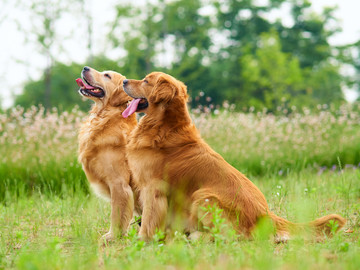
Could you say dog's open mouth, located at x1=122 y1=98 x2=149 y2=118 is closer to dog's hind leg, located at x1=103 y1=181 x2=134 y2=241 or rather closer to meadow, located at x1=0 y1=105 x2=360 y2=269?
dog's hind leg, located at x1=103 y1=181 x2=134 y2=241

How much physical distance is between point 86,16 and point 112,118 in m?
15.0

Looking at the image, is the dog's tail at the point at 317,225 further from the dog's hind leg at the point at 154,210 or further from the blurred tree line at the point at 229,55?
the blurred tree line at the point at 229,55

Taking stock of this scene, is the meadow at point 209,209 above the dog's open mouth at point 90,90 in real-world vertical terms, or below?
below

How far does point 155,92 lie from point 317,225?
181 cm

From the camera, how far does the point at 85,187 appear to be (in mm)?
5449

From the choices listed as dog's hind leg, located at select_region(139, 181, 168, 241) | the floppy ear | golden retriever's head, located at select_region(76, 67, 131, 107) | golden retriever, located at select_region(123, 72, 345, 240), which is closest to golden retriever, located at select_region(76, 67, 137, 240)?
golden retriever's head, located at select_region(76, 67, 131, 107)

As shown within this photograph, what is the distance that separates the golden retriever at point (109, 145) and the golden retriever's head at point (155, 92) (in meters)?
0.33

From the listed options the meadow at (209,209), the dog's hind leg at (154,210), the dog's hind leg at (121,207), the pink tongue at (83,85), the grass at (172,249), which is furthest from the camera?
the pink tongue at (83,85)

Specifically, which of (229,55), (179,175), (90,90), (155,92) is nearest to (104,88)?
(90,90)

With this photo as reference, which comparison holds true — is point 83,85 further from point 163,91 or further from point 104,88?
point 163,91

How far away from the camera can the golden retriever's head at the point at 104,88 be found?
4199 mm

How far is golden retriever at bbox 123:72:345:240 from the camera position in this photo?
3.13 m

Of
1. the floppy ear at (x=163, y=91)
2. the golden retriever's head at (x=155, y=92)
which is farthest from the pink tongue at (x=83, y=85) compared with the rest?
the floppy ear at (x=163, y=91)

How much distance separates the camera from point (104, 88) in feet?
14.0
